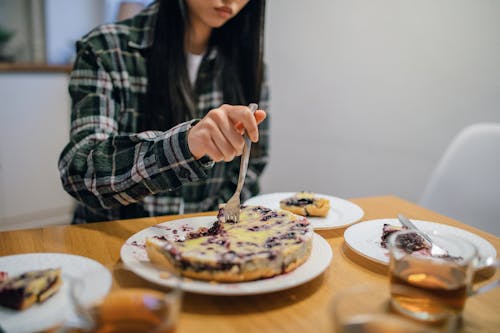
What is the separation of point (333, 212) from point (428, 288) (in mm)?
549

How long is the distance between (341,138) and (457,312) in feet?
6.66

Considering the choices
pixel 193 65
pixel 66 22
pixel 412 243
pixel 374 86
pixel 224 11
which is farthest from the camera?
pixel 66 22

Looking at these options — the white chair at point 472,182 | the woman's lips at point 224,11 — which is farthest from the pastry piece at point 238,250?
the white chair at point 472,182

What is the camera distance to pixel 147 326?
0.57 metres

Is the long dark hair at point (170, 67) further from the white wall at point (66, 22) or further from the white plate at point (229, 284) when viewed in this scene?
the white wall at point (66, 22)

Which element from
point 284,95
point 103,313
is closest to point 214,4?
point 103,313

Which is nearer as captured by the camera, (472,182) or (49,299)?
(49,299)

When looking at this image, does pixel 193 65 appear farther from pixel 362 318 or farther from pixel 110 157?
pixel 362 318

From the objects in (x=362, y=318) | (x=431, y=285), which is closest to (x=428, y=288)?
(x=431, y=285)

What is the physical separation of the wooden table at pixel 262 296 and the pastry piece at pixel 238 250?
4 cm

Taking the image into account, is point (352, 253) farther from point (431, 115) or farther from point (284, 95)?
point (284, 95)

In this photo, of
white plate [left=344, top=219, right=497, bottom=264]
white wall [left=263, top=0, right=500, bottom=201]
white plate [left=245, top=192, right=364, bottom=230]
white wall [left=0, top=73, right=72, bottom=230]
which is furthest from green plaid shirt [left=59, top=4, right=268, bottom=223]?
white wall [left=0, top=73, right=72, bottom=230]

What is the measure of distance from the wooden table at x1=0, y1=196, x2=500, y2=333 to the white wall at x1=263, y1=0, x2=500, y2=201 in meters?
1.19

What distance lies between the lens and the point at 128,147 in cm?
114
